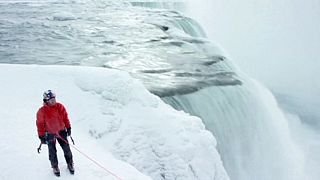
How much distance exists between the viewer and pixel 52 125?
7.01m

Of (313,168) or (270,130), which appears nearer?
(270,130)

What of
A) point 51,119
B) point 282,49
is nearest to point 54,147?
point 51,119

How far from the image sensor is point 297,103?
26.1 meters

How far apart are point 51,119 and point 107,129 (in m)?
2.60

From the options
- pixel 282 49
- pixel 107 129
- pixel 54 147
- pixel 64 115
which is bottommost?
pixel 282 49

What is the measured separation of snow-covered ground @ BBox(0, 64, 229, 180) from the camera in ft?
26.2

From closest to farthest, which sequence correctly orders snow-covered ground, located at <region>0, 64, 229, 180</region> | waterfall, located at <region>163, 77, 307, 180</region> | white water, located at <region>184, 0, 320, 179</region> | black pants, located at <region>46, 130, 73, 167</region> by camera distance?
black pants, located at <region>46, 130, 73, 167</region> < snow-covered ground, located at <region>0, 64, 229, 180</region> < waterfall, located at <region>163, 77, 307, 180</region> < white water, located at <region>184, 0, 320, 179</region>

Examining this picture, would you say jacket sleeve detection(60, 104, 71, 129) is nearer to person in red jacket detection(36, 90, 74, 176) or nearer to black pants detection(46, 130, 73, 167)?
person in red jacket detection(36, 90, 74, 176)

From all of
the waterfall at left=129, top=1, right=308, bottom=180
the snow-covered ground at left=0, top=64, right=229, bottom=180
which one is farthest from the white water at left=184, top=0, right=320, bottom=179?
the snow-covered ground at left=0, top=64, right=229, bottom=180

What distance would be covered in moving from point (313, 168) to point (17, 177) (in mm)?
14270

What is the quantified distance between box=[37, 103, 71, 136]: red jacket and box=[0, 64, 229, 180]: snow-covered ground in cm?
80

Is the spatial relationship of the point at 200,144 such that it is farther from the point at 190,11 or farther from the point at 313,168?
the point at 190,11

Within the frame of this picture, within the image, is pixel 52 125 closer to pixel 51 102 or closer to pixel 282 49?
pixel 51 102

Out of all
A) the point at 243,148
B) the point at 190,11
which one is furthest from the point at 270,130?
the point at 190,11
